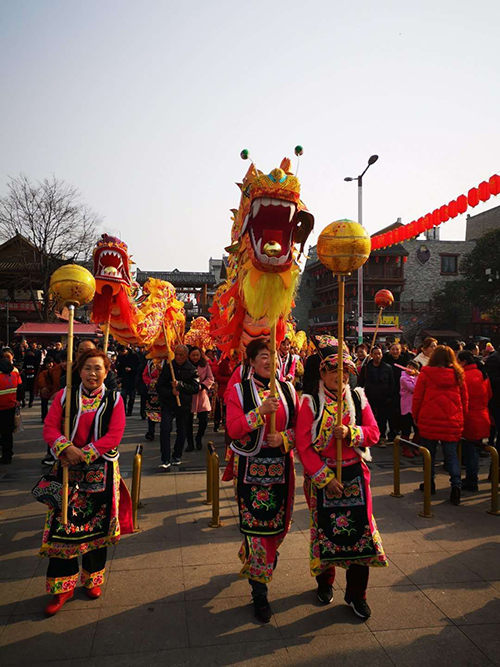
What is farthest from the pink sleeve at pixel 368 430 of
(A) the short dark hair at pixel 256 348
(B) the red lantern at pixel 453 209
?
(B) the red lantern at pixel 453 209

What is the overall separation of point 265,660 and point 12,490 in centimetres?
405

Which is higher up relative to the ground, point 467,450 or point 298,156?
point 298,156

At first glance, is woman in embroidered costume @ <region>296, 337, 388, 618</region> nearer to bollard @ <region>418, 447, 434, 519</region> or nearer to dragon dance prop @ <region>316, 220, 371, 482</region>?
dragon dance prop @ <region>316, 220, 371, 482</region>

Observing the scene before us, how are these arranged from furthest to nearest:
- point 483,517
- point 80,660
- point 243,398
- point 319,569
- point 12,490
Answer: point 12,490 < point 483,517 < point 243,398 < point 319,569 < point 80,660

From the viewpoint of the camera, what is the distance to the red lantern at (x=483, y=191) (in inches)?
280

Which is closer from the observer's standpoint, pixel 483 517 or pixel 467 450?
pixel 483 517

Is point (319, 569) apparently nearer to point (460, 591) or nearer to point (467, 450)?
point (460, 591)

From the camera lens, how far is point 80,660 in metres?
2.54

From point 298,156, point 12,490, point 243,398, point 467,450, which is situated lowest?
point 12,490

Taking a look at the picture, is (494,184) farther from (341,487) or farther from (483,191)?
(341,487)

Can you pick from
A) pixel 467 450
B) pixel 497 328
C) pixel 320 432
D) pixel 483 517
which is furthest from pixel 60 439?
pixel 497 328

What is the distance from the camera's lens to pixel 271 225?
4637 millimetres

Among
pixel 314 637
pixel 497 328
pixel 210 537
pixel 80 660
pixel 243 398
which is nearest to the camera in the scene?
pixel 80 660

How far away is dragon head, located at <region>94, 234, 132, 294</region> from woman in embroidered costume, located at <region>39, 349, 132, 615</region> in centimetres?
390
